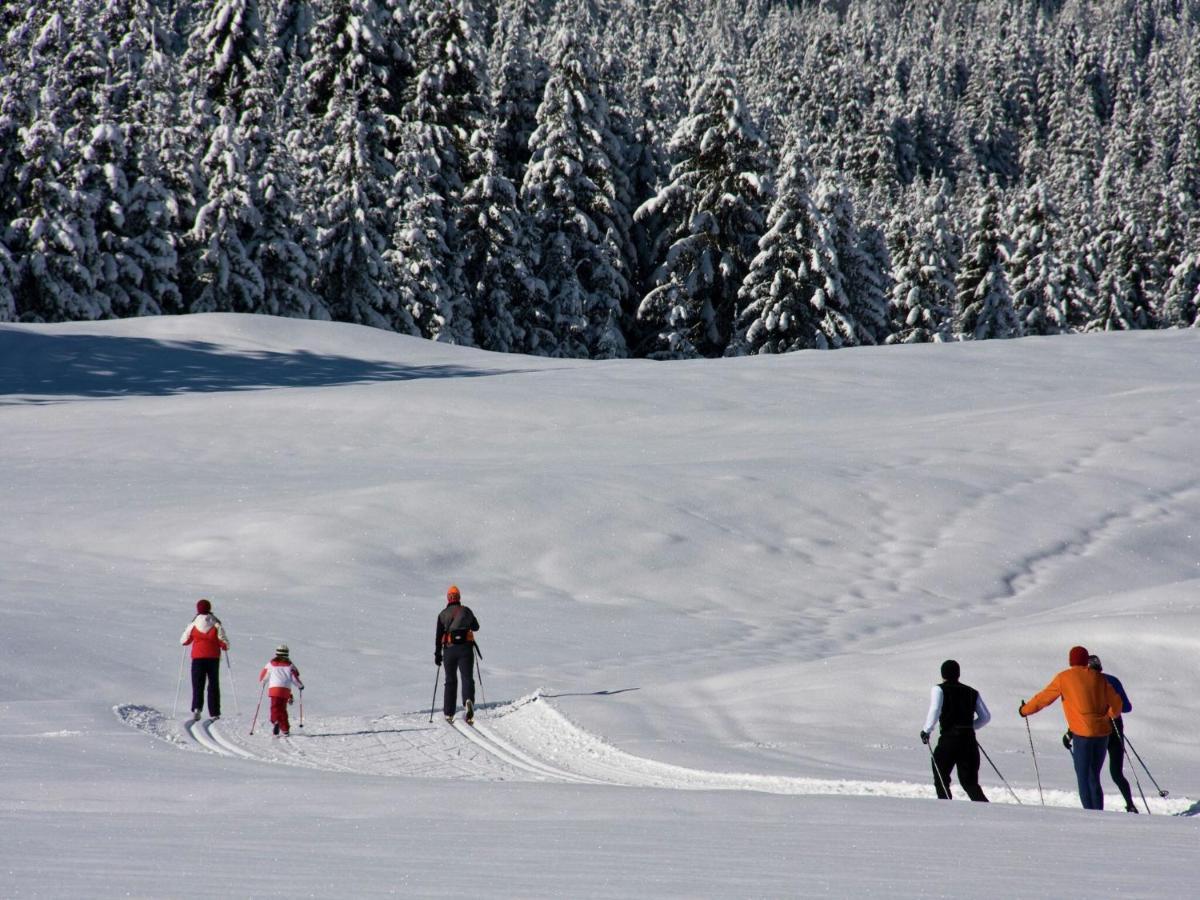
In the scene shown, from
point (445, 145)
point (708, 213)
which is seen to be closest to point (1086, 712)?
point (708, 213)

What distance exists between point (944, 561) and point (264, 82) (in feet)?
127

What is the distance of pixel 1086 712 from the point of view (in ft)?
30.9

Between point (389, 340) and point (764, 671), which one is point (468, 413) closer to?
point (389, 340)

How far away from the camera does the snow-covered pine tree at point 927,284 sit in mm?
59969

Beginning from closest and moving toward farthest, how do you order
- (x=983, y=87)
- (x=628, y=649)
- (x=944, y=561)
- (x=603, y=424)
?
1. (x=628, y=649)
2. (x=944, y=561)
3. (x=603, y=424)
4. (x=983, y=87)

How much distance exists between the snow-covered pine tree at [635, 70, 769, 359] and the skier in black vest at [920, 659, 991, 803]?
42211 mm

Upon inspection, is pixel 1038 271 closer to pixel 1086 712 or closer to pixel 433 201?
pixel 433 201

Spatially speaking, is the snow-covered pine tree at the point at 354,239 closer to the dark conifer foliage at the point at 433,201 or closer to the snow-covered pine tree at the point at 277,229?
the dark conifer foliage at the point at 433,201

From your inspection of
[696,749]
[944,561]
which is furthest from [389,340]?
[696,749]

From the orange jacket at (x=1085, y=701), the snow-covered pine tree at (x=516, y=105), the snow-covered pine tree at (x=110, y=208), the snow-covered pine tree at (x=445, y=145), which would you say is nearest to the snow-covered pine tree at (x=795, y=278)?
the snow-covered pine tree at (x=445, y=145)

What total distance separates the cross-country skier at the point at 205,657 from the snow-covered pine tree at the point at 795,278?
3864 centimetres

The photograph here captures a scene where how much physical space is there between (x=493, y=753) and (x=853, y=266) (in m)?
45.7

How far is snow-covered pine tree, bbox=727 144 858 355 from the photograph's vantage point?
164 ft

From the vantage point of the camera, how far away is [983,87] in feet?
604
